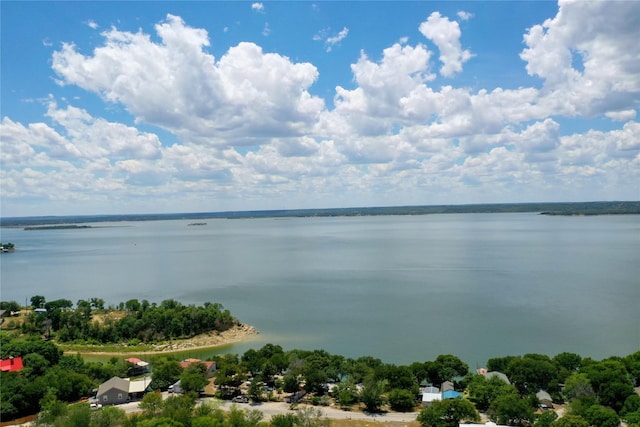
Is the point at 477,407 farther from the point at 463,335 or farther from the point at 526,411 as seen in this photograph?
the point at 463,335

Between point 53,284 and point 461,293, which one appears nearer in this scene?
point 461,293

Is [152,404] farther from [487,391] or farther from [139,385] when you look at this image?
[487,391]

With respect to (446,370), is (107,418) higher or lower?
higher

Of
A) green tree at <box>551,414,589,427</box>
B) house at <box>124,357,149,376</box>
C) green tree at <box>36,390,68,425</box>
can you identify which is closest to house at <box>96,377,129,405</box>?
green tree at <box>36,390,68,425</box>

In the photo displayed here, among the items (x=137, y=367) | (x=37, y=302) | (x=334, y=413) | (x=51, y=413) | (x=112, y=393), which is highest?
(x=51, y=413)

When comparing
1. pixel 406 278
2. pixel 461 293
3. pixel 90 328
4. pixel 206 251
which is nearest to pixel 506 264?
pixel 406 278

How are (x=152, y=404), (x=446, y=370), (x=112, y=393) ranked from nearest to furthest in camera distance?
(x=152, y=404) < (x=112, y=393) < (x=446, y=370)

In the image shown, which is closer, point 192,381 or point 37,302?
point 192,381

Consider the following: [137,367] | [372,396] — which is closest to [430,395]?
[372,396]
